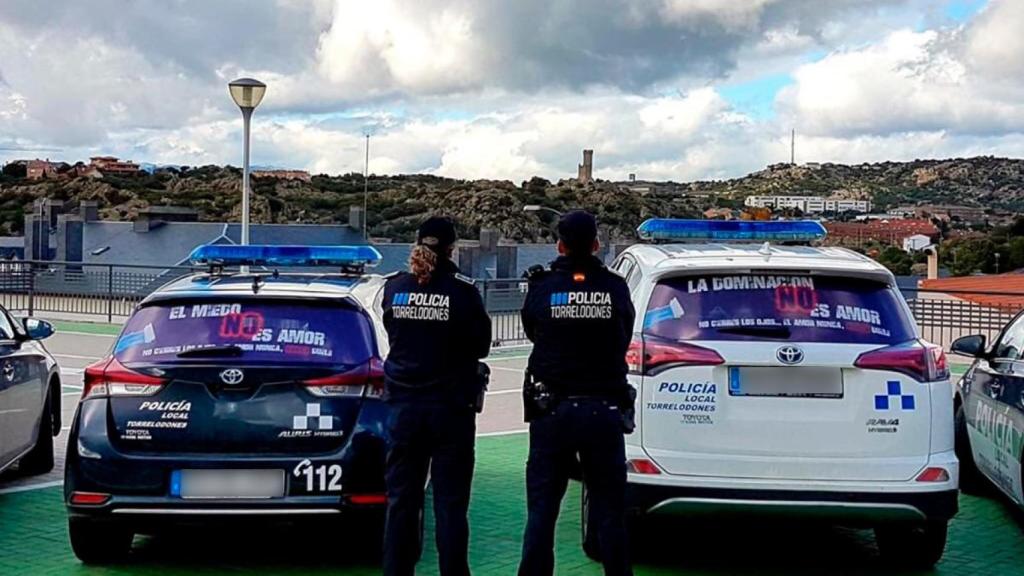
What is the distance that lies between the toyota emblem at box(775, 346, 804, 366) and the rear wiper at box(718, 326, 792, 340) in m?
0.09

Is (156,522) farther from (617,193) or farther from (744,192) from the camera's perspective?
(617,193)

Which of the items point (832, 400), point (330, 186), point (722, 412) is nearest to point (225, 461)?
point (722, 412)

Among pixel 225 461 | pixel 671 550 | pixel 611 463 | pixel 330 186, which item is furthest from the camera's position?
pixel 330 186

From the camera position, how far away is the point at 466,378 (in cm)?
555

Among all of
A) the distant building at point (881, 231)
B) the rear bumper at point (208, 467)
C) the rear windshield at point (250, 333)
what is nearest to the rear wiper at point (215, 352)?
the rear windshield at point (250, 333)

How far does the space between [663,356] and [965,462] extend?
403cm

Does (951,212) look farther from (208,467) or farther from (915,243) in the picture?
(208,467)

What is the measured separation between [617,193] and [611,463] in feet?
164

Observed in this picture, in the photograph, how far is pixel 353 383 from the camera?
627cm

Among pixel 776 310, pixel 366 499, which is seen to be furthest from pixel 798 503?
pixel 366 499

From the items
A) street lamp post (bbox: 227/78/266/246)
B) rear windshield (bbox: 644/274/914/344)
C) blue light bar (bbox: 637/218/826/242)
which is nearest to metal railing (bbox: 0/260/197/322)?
street lamp post (bbox: 227/78/266/246)

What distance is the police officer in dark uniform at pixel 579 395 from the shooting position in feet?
17.7

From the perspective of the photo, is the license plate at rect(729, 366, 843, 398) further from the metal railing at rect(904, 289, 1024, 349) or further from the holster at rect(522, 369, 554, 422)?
the metal railing at rect(904, 289, 1024, 349)

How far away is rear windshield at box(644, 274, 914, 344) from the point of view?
620 centimetres
